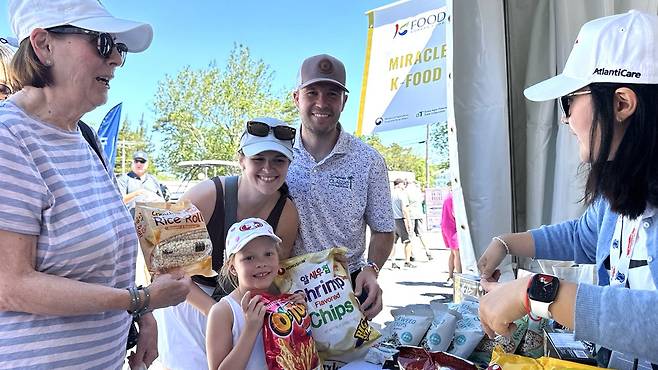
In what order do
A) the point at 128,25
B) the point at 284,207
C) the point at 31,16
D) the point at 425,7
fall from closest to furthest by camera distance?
the point at 31,16, the point at 128,25, the point at 284,207, the point at 425,7

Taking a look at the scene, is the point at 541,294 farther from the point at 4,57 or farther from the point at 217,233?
the point at 4,57

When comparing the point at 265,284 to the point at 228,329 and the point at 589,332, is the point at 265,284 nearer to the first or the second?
the point at 228,329

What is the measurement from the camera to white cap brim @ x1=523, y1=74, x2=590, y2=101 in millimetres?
1187

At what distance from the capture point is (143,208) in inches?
60.0

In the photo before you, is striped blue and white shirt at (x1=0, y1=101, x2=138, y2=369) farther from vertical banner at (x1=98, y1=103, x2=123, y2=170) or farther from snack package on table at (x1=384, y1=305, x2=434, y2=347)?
vertical banner at (x1=98, y1=103, x2=123, y2=170)

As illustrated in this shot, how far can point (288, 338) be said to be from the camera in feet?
5.19

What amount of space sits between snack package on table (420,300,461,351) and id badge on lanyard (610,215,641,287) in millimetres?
629

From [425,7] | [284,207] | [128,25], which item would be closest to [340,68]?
[284,207]

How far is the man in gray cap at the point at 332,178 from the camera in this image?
2.26 m

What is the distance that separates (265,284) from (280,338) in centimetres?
23

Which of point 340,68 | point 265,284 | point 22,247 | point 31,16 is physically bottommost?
point 265,284

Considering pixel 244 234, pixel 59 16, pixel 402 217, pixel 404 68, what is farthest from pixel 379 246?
pixel 402 217

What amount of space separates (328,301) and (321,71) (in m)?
1.17

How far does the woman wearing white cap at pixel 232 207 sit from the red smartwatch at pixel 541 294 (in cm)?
113
